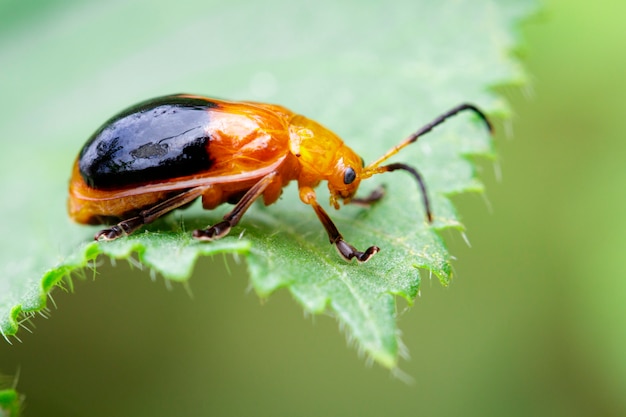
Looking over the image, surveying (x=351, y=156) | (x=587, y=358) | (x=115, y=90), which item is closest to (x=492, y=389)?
(x=587, y=358)

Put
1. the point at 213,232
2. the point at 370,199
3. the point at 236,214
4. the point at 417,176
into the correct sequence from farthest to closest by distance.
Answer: the point at 370,199 → the point at 417,176 → the point at 236,214 → the point at 213,232

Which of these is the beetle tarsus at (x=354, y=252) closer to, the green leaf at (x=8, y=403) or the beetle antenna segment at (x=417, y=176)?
the beetle antenna segment at (x=417, y=176)

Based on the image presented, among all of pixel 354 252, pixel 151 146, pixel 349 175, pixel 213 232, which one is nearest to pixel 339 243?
pixel 354 252

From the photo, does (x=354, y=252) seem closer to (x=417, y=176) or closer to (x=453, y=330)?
(x=417, y=176)

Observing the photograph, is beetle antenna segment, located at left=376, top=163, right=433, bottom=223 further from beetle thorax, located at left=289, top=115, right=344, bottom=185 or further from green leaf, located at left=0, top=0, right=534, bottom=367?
beetle thorax, located at left=289, top=115, right=344, bottom=185

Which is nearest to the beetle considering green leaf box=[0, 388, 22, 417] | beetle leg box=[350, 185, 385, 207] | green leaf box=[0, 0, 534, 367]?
green leaf box=[0, 0, 534, 367]
